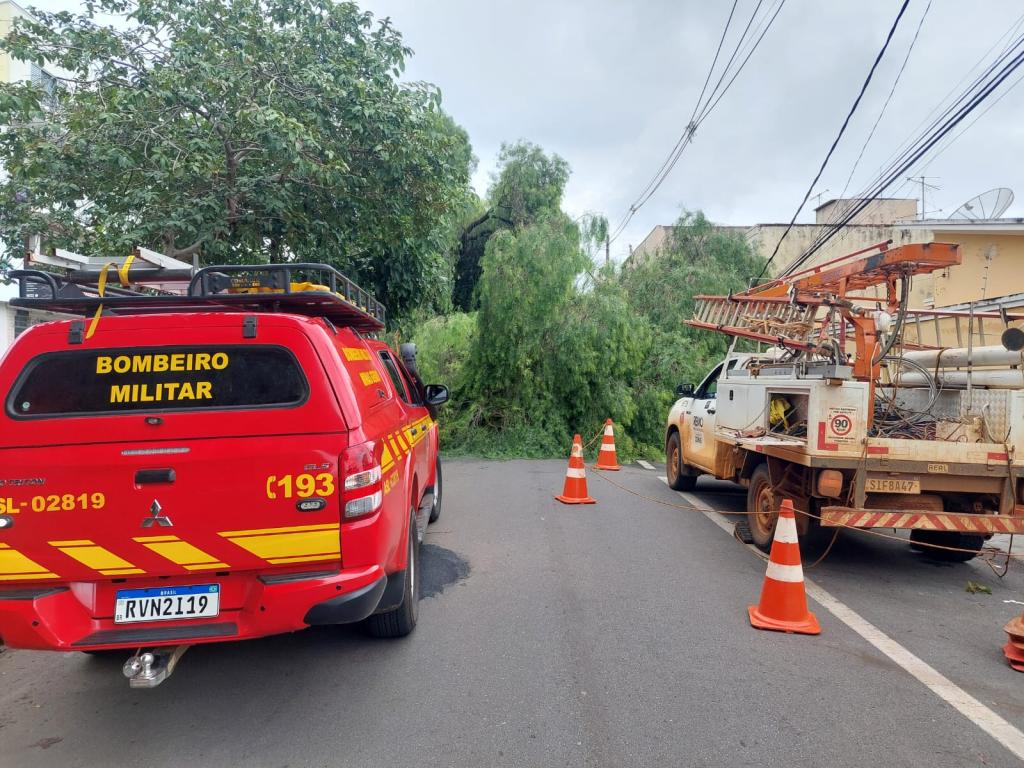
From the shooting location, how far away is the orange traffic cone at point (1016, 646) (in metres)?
4.05

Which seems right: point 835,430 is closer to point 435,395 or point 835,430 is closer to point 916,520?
point 916,520

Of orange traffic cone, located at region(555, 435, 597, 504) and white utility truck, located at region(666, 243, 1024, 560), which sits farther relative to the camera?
orange traffic cone, located at region(555, 435, 597, 504)

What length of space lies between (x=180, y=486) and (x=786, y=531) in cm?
369

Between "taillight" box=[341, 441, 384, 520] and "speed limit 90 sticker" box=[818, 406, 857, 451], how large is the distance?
3761 millimetres

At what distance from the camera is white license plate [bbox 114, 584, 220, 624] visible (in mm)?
3232

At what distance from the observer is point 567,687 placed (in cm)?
376

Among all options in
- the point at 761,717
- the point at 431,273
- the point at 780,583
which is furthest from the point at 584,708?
the point at 431,273

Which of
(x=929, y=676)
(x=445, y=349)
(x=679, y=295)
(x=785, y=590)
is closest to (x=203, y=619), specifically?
(x=785, y=590)

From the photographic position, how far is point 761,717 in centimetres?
344

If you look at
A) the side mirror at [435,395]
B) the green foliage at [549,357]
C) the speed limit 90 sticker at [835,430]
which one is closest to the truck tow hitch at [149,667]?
the side mirror at [435,395]

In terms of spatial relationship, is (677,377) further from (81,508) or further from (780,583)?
(81,508)

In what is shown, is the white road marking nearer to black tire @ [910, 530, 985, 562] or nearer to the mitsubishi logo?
black tire @ [910, 530, 985, 562]

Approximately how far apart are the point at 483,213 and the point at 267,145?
15681 mm

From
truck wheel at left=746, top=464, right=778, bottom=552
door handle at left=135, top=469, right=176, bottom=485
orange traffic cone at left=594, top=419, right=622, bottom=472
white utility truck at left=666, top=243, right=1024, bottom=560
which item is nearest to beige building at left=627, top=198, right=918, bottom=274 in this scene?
orange traffic cone at left=594, top=419, right=622, bottom=472
